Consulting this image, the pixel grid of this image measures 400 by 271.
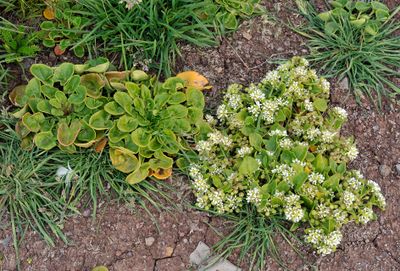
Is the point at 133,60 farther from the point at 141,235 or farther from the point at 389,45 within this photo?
the point at 389,45

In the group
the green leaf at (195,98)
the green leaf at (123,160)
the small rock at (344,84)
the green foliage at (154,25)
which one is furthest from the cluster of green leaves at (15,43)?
the small rock at (344,84)

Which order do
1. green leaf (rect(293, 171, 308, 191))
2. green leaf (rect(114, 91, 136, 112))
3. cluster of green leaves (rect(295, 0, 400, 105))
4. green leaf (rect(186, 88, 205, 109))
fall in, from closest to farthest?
green leaf (rect(293, 171, 308, 191)) → green leaf (rect(114, 91, 136, 112)) → green leaf (rect(186, 88, 205, 109)) → cluster of green leaves (rect(295, 0, 400, 105))

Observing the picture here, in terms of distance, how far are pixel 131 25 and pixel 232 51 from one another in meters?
0.64

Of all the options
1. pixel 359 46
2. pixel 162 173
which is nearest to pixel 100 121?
pixel 162 173

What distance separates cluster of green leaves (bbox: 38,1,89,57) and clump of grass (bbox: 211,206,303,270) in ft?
4.54

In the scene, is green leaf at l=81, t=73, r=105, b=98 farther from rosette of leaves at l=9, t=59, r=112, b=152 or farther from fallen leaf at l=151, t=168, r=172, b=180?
fallen leaf at l=151, t=168, r=172, b=180

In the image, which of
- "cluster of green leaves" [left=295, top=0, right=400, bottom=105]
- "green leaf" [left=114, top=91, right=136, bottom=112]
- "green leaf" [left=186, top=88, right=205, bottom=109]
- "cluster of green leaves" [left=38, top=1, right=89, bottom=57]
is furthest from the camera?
"cluster of green leaves" [left=295, top=0, right=400, bottom=105]

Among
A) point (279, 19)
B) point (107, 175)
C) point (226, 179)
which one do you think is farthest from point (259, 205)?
point (279, 19)

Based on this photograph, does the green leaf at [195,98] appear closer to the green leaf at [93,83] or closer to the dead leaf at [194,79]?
the dead leaf at [194,79]

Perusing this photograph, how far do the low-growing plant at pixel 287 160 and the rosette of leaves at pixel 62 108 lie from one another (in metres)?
0.61

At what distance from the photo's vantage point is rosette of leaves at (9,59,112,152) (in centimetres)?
299

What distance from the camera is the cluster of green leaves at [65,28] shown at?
3.24m

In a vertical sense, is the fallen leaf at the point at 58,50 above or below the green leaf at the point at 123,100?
below

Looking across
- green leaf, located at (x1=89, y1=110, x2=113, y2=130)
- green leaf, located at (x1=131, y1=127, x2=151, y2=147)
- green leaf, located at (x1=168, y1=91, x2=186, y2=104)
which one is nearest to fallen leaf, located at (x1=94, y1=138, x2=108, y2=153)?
green leaf, located at (x1=89, y1=110, x2=113, y2=130)
